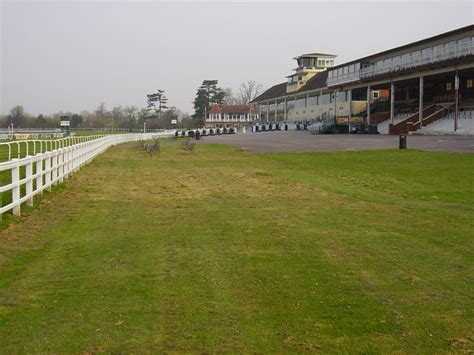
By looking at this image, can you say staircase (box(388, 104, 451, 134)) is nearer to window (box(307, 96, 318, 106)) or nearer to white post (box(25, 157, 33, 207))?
window (box(307, 96, 318, 106))

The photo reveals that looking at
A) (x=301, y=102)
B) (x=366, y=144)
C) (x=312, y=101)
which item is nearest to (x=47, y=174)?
(x=366, y=144)

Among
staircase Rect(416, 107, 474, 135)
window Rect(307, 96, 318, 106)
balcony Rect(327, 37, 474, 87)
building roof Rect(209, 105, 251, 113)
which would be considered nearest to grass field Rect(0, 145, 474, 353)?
staircase Rect(416, 107, 474, 135)

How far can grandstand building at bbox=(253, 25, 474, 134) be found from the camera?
5247cm

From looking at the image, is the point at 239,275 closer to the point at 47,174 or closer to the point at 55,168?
the point at 47,174

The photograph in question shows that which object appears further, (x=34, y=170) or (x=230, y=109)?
(x=230, y=109)

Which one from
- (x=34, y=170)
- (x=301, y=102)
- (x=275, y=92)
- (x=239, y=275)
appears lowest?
(x=239, y=275)

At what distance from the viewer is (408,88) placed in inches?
2825

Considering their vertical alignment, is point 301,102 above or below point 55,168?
above

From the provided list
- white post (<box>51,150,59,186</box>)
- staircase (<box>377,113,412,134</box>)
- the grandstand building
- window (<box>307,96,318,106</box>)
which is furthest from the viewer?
window (<box>307,96,318,106</box>)

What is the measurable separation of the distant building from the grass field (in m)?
133

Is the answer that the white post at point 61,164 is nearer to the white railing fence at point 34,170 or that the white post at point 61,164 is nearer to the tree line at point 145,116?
the white railing fence at point 34,170

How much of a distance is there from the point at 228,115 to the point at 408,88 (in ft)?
269

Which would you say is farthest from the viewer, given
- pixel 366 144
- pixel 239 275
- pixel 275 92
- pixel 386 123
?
pixel 275 92

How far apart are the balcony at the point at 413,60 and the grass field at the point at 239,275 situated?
138ft
